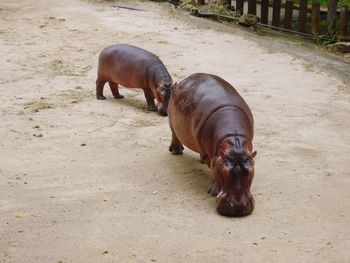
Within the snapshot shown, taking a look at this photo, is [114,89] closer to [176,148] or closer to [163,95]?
[163,95]

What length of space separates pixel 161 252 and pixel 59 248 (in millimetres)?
539

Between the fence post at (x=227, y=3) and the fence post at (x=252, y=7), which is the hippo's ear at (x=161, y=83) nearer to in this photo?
the fence post at (x=252, y=7)

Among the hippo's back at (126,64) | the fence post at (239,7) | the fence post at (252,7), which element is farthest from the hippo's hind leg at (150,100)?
the fence post at (239,7)

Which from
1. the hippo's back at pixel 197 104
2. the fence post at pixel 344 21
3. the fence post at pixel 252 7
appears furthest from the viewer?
the fence post at pixel 252 7

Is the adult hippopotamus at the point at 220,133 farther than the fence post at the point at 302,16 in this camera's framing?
No

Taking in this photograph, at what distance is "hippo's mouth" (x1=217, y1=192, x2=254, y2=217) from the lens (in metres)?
3.65

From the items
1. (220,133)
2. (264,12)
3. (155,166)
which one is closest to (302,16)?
(264,12)

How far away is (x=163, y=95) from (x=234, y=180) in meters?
2.70

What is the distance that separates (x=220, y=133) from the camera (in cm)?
386

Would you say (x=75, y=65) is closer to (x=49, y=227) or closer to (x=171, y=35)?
(x=171, y=35)

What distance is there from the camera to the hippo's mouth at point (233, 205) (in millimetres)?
3648

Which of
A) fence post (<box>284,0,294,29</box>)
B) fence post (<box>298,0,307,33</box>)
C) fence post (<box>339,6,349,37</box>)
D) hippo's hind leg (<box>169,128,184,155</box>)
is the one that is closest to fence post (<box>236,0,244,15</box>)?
fence post (<box>284,0,294,29</box>)

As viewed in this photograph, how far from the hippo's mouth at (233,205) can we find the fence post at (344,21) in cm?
773

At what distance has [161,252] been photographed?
321 centimetres
